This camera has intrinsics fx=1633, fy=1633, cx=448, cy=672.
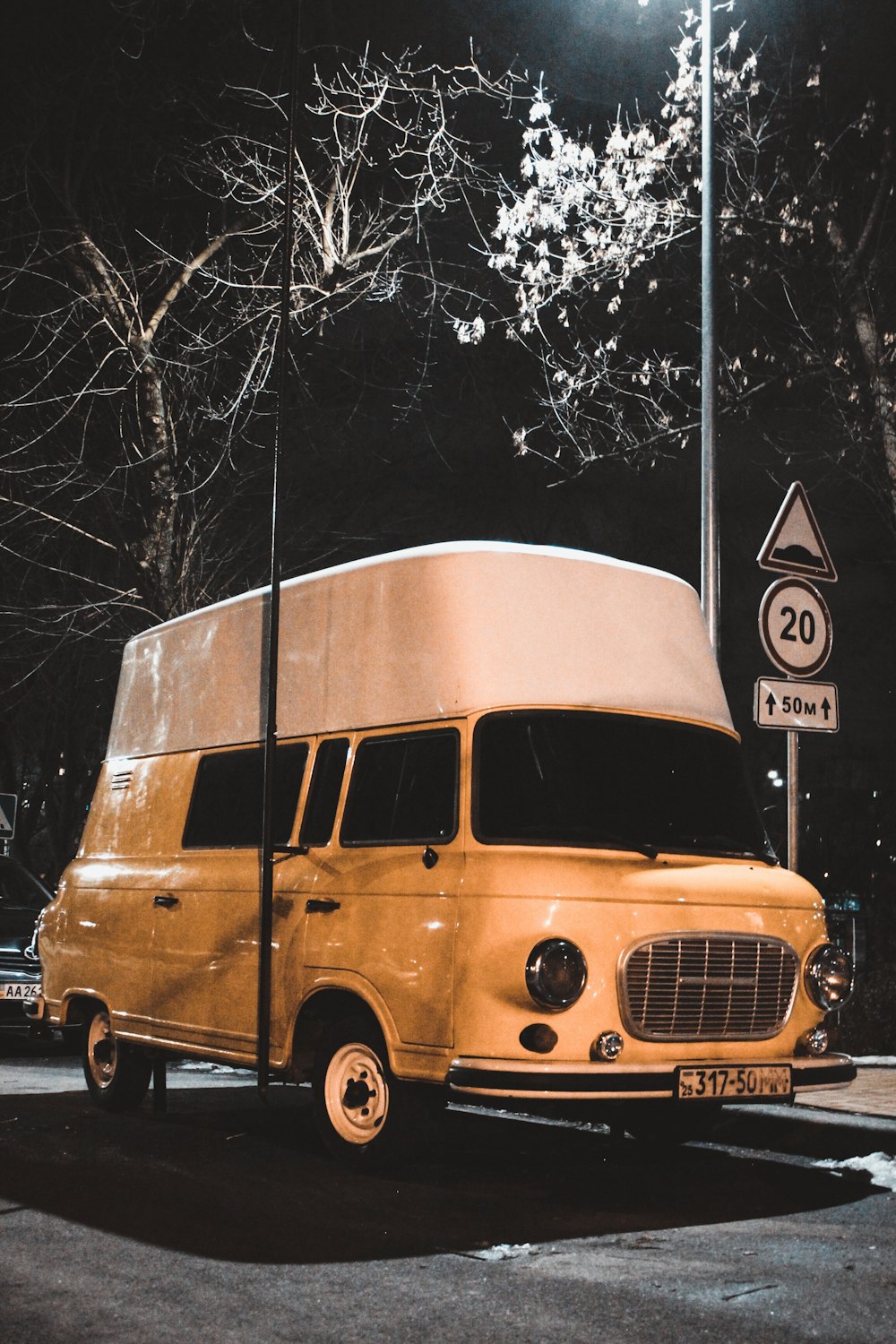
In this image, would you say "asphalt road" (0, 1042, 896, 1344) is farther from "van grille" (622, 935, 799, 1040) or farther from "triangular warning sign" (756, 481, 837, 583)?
"triangular warning sign" (756, 481, 837, 583)

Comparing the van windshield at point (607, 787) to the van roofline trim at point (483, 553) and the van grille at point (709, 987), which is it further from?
the van roofline trim at point (483, 553)

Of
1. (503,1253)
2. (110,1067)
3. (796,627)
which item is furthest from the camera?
(110,1067)

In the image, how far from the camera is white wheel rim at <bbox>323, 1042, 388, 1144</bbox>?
761 cm

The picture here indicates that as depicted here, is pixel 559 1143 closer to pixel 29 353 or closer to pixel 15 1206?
pixel 15 1206

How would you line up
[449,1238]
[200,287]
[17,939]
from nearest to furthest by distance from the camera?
[449,1238] < [17,939] < [200,287]

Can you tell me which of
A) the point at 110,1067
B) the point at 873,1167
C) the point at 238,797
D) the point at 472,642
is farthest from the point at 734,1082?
the point at 110,1067

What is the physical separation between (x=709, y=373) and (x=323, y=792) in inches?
227

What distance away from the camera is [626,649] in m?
8.12

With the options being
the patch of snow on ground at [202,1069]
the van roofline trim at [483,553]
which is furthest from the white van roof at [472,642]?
the patch of snow on ground at [202,1069]

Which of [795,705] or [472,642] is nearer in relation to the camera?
[472,642]

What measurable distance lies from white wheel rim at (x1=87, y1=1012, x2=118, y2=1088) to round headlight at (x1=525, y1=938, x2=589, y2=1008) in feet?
13.2

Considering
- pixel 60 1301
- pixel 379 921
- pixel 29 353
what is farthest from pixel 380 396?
pixel 60 1301

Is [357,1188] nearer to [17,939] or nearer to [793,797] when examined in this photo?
[793,797]

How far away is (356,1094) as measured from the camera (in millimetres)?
7773
